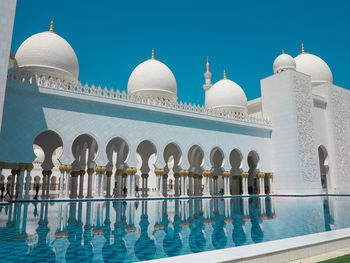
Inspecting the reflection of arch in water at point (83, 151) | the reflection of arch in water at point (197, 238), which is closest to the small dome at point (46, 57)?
the reflection of arch in water at point (83, 151)

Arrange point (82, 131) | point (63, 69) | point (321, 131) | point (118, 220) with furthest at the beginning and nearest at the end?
1. point (321, 131)
2. point (63, 69)
3. point (82, 131)
4. point (118, 220)

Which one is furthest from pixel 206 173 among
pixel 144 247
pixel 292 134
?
pixel 144 247

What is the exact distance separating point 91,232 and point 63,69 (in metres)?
8.16

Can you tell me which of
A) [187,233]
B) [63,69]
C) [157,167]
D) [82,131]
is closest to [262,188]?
[157,167]

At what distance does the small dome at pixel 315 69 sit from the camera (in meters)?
16.0

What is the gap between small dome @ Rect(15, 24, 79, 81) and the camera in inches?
403

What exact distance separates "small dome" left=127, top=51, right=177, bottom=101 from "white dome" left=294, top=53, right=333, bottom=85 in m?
7.46

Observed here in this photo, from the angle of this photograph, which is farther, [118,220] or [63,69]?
[63,69]

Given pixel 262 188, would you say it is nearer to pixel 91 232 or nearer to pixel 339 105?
pixel 339 105

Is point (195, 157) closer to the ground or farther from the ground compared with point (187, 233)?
farther from the ground

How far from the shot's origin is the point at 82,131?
29.7ft

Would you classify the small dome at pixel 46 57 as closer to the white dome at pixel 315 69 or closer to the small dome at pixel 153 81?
the small dome at pixel 153 81

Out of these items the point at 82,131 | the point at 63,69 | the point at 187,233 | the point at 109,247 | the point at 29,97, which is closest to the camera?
the point at 109,247

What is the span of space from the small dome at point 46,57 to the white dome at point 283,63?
927 centimetres
